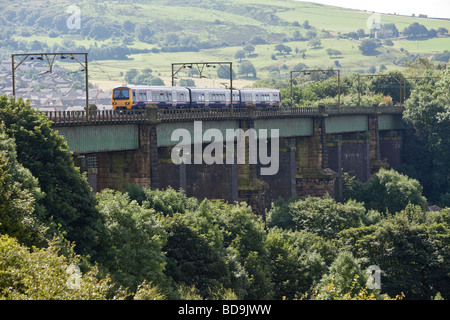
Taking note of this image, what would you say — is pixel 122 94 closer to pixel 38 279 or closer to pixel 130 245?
pixel 130 245

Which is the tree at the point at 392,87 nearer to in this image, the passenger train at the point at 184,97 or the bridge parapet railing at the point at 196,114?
the passenger train at the point at 184,97

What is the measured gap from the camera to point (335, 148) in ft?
367

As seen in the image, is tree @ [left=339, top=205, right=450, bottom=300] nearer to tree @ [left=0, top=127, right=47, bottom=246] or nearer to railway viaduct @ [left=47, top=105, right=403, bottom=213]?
railway viaduct @ [left=47, top=105, right=403, bottom=213]

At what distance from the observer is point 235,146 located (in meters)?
85.4

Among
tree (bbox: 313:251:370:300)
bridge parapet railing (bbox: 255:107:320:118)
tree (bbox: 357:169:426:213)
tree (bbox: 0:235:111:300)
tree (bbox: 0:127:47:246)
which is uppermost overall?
bridge parapet railing (bbox: 255:107:320:118)

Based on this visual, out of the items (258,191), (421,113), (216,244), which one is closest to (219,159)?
(258,191)

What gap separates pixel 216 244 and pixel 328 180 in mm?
49813

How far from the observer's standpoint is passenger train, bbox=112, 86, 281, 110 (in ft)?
256

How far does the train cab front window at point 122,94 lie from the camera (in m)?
77.6

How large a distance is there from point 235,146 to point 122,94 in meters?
14.0

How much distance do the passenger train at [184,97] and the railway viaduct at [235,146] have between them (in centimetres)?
325

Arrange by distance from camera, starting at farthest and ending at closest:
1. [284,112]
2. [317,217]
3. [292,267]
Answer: [284,112], [317,217], [292,267]

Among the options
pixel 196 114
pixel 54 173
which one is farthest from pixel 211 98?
pixel 54 173

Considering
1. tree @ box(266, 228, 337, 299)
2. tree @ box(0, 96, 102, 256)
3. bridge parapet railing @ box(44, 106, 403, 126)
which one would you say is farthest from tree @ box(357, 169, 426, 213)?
tree @ box(0, 96, 102, 256)
